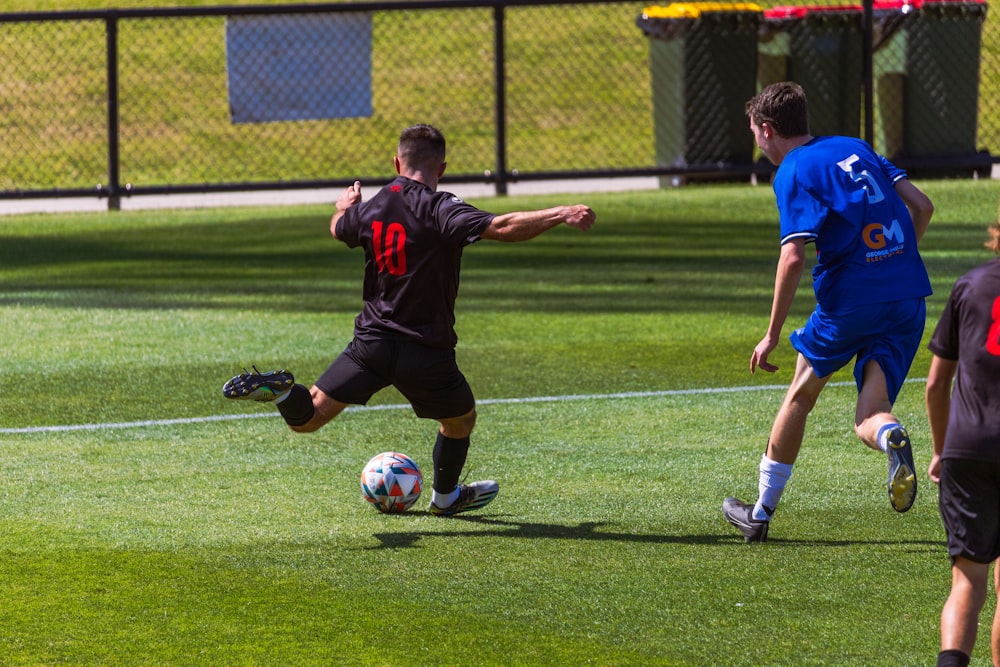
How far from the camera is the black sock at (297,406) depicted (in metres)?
6.73

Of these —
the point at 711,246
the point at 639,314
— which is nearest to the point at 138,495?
the point at 639,314

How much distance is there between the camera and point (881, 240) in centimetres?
616

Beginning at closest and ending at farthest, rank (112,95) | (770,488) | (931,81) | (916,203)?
1. (916,203)
2. (770,488)
3. (112,95)
4. (931,81)

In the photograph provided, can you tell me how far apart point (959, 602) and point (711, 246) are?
1066 centimetres

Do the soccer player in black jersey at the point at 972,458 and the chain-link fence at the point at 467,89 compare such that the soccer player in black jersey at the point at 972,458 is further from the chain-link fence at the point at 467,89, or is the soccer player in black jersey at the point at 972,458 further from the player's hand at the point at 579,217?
the chain-link fence at the point at 467,89

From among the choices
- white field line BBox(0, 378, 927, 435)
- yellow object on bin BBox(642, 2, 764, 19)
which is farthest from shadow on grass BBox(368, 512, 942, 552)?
yellow object on bin BBox(642, 2, 764, 19)

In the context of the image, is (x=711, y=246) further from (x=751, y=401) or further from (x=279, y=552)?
(x=279, y=552)

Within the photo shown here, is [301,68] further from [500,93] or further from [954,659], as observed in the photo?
[954,659]

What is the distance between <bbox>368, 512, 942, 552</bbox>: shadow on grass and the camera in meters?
6.38

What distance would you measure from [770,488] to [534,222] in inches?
57.2

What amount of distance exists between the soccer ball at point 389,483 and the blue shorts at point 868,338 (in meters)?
1.83

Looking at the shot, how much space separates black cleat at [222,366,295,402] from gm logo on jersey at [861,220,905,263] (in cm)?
244

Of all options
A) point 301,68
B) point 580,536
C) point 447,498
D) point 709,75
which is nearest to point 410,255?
point 447,498

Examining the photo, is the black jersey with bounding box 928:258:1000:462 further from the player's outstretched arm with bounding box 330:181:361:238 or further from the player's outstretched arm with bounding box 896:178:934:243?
the player's outstretched arm with bounding box 330:181:361:238
